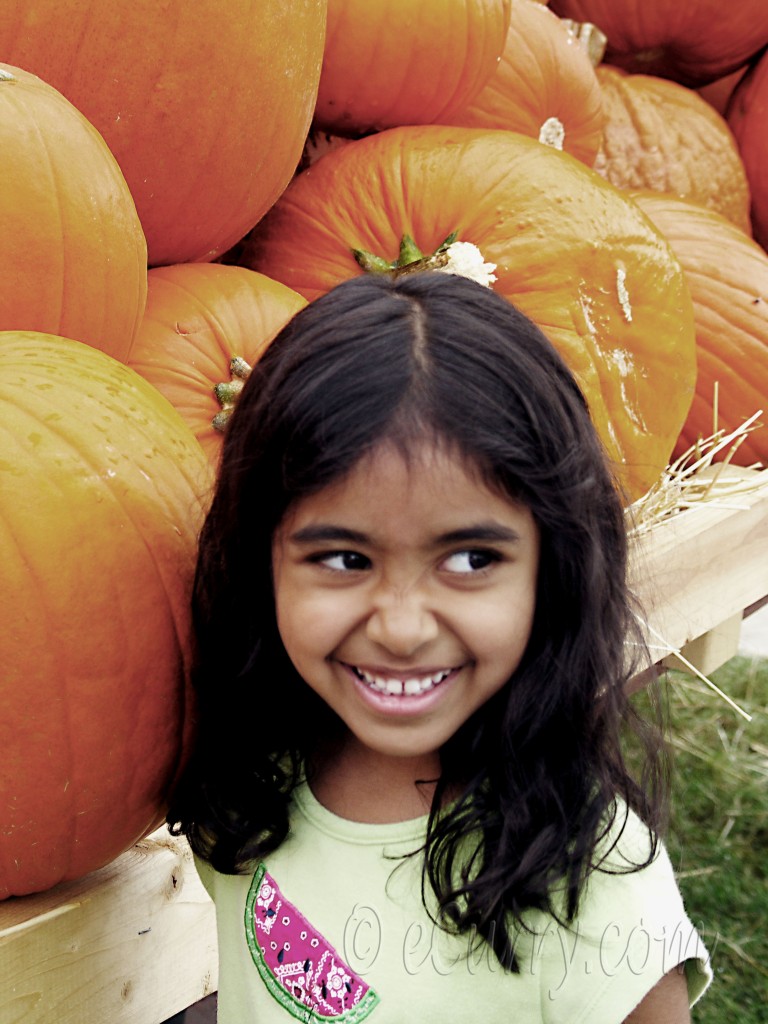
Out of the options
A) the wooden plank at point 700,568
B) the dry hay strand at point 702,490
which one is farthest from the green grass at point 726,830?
the dry hay strand at point 702,490

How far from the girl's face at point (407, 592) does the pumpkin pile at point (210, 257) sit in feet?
0.69

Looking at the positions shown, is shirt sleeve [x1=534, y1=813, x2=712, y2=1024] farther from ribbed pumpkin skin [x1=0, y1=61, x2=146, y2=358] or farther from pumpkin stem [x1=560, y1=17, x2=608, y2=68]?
pumpkin stem [x1=560, y1=17, x2=608, y2=68]

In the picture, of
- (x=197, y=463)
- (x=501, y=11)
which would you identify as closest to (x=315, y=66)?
(x=501, y=11)

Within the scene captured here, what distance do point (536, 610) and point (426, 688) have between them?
138 mm

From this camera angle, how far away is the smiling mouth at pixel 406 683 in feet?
3.37

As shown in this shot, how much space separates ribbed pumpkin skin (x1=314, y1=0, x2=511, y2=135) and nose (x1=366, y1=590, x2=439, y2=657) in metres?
1.34

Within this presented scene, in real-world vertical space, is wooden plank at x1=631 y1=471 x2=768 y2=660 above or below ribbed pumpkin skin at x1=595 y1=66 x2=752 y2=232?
below

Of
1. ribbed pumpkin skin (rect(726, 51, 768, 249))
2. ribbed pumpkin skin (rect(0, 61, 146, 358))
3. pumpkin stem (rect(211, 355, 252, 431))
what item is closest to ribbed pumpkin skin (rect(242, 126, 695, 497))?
pumpkin stem (rect(211, 355, 252, 431))

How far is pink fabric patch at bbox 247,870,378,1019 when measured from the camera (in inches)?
43.8

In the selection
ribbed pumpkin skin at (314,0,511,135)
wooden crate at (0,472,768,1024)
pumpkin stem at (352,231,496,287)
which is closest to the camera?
wooden crate at (0,472,768,1024)

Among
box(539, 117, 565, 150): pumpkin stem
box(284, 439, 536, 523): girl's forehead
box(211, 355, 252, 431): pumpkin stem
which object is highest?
box(284, 439, 536, 523): girl's forehead

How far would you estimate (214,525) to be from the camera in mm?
1141

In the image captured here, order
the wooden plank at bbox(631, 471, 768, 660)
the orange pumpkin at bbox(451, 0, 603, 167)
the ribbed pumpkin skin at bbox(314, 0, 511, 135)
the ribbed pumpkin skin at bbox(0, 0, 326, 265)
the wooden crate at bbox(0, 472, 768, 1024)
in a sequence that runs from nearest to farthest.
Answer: the wooden crate at bbox(0, 472, 768, 1024) → the ribbed pumpkin skin at bbox(0, 0, 326, 265) → the wooden plank at bbox(631, 471, 768, 660) → the ribbed pumpkin skin at bbox(314, 0, 511, 135) → the orange pumpkin at bbox(451, 0, 603, 167)

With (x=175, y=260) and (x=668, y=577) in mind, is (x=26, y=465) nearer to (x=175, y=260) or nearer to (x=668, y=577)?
(x=175, y=260)
